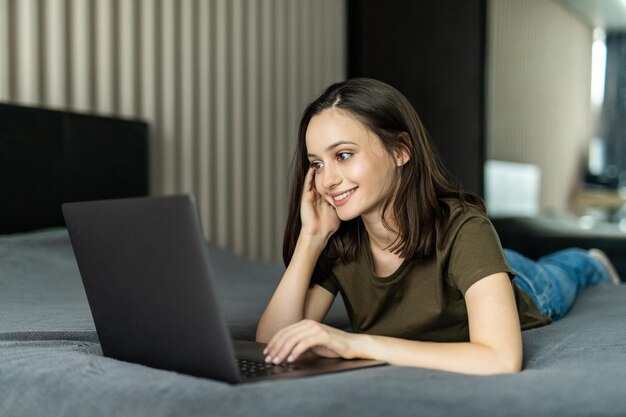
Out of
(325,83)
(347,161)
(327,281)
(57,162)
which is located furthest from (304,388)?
(325,83)

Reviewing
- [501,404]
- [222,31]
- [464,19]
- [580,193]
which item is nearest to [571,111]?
[580,193]

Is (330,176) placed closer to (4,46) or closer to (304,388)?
(304,388)

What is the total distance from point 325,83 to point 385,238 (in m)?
2.53

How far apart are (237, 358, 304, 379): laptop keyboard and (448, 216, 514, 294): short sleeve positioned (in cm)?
32

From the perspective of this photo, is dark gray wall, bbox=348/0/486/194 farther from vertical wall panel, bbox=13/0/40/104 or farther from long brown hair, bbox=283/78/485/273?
long brown hair, bbox=283/78/485/273

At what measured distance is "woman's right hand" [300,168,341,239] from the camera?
147 cm

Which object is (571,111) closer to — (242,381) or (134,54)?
(134,54)

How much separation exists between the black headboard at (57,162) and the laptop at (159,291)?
1137 mm

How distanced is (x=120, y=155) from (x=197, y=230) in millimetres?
1767

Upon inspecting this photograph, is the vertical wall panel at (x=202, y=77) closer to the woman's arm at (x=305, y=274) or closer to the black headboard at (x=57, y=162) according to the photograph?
the black headboard at (x=57, y=162)

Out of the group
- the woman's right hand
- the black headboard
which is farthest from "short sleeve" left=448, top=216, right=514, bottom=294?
the black headboard

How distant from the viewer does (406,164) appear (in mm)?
1408

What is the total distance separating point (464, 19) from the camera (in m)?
3.75

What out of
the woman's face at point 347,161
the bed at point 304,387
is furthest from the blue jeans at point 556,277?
the woman's face at point 347,161
